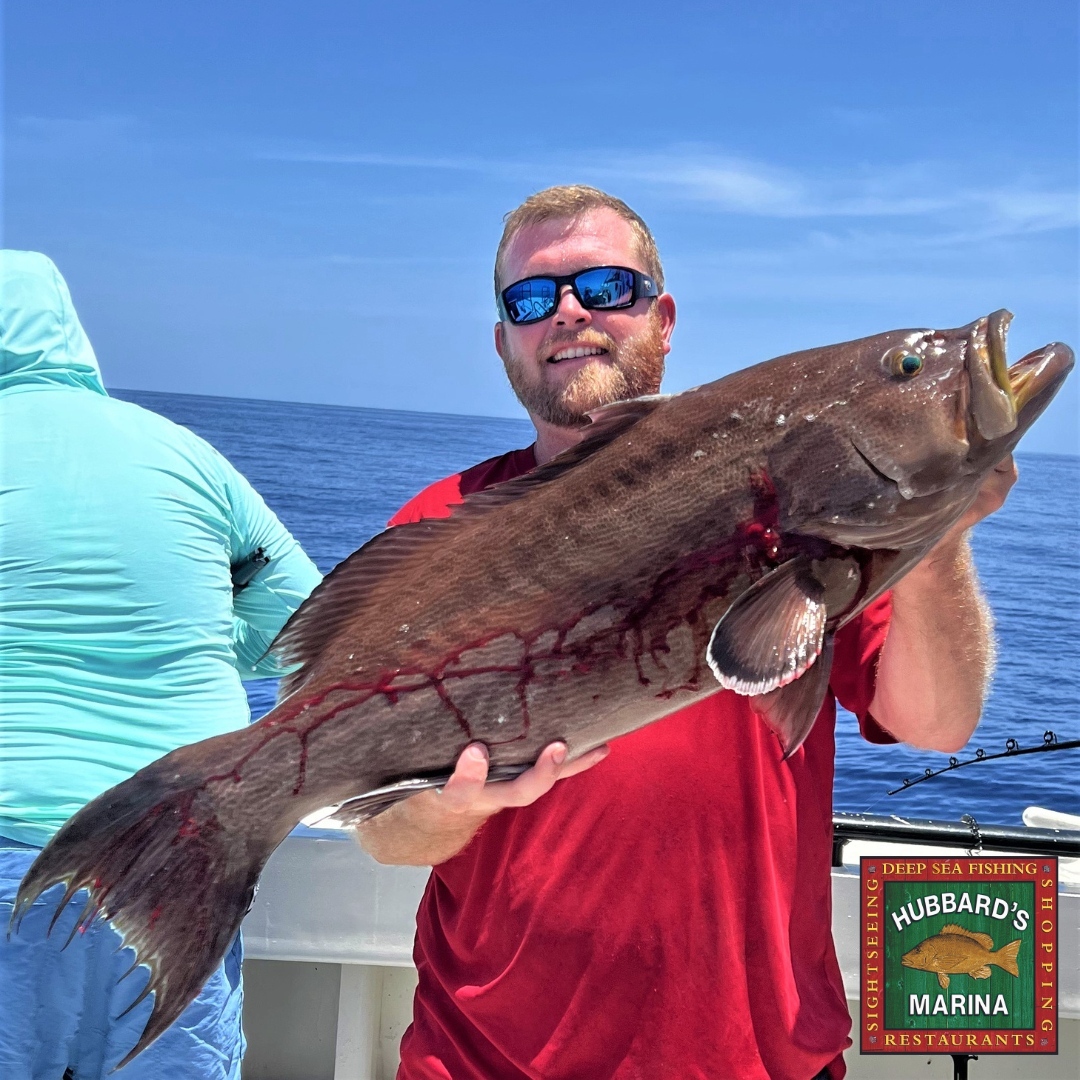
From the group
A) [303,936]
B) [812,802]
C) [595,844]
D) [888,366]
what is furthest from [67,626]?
[888,366]

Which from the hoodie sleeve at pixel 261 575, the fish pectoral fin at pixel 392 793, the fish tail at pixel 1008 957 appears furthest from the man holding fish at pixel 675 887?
the fish tail at pixel 1008 957

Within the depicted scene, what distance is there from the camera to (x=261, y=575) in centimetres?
393

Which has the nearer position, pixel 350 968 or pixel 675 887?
pixel 675 887

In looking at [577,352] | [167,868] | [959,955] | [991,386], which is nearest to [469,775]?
[167,868]

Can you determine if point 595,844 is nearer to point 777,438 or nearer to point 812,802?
point 812,802

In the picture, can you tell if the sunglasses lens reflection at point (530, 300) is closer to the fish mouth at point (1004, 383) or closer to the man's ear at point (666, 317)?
the man's ear at point (666, 317)

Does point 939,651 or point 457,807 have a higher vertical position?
point 939,651

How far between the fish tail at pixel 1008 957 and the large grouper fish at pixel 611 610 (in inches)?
92.4

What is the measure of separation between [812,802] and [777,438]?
2.93ft

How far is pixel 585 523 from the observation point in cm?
211

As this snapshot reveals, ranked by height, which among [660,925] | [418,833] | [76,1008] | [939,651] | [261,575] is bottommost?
[76,1008]

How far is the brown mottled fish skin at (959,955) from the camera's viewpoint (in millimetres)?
3855

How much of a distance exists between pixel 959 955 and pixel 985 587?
240cm

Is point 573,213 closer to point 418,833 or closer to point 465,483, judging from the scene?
point 465,483
